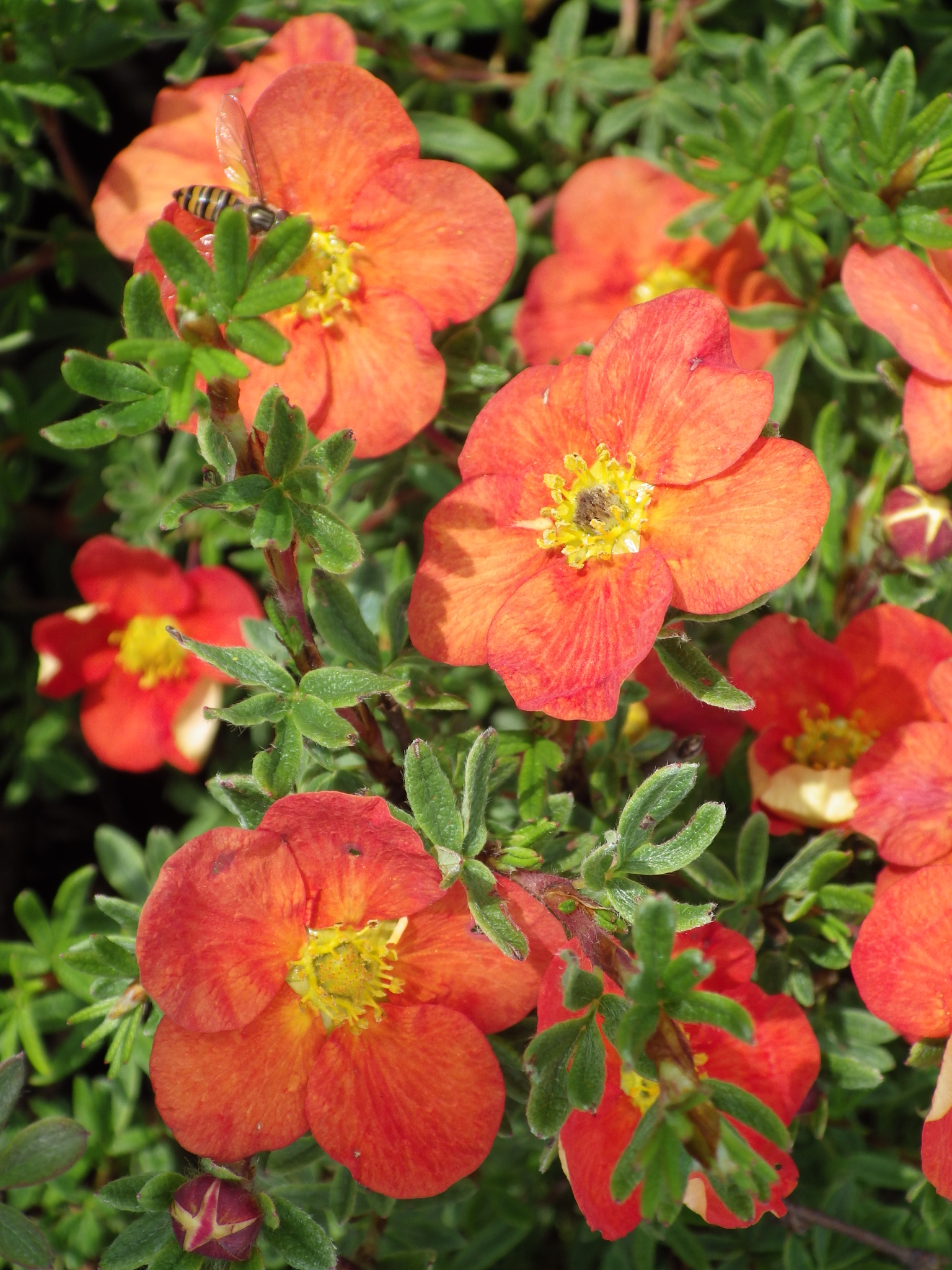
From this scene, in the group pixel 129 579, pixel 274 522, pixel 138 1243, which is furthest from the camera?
pixel 129 579

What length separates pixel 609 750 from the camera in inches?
75.5

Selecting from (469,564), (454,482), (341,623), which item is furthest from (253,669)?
(454,482)

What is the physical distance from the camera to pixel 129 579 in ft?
8.13

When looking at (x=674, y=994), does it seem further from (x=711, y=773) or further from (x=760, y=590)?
(x=711, y=773)

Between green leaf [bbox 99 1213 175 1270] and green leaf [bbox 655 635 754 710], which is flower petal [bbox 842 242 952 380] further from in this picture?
green leaf [bbox 99 1213 175 1270]

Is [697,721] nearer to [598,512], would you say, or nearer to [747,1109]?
[598,512]

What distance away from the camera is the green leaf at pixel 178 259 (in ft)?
4.24

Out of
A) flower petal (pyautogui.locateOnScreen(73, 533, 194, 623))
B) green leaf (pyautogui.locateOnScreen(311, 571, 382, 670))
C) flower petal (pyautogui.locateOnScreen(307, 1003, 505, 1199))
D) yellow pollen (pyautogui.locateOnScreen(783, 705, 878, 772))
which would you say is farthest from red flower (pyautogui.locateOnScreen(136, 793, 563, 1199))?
flower petal (pyautogui.locateOnScreen(73, 533, 194, 623))

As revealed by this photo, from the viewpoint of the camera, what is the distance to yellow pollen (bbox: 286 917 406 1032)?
5.15ft

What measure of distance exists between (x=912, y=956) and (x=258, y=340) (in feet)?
3.90

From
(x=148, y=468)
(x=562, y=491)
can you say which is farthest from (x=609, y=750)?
(x=148, y=468)

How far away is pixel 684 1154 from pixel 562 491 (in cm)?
90

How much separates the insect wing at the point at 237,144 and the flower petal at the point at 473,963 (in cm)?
113

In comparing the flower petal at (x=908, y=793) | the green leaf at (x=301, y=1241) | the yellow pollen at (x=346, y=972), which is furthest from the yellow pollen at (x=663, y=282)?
the green leaf at (x=301, y=1241)
